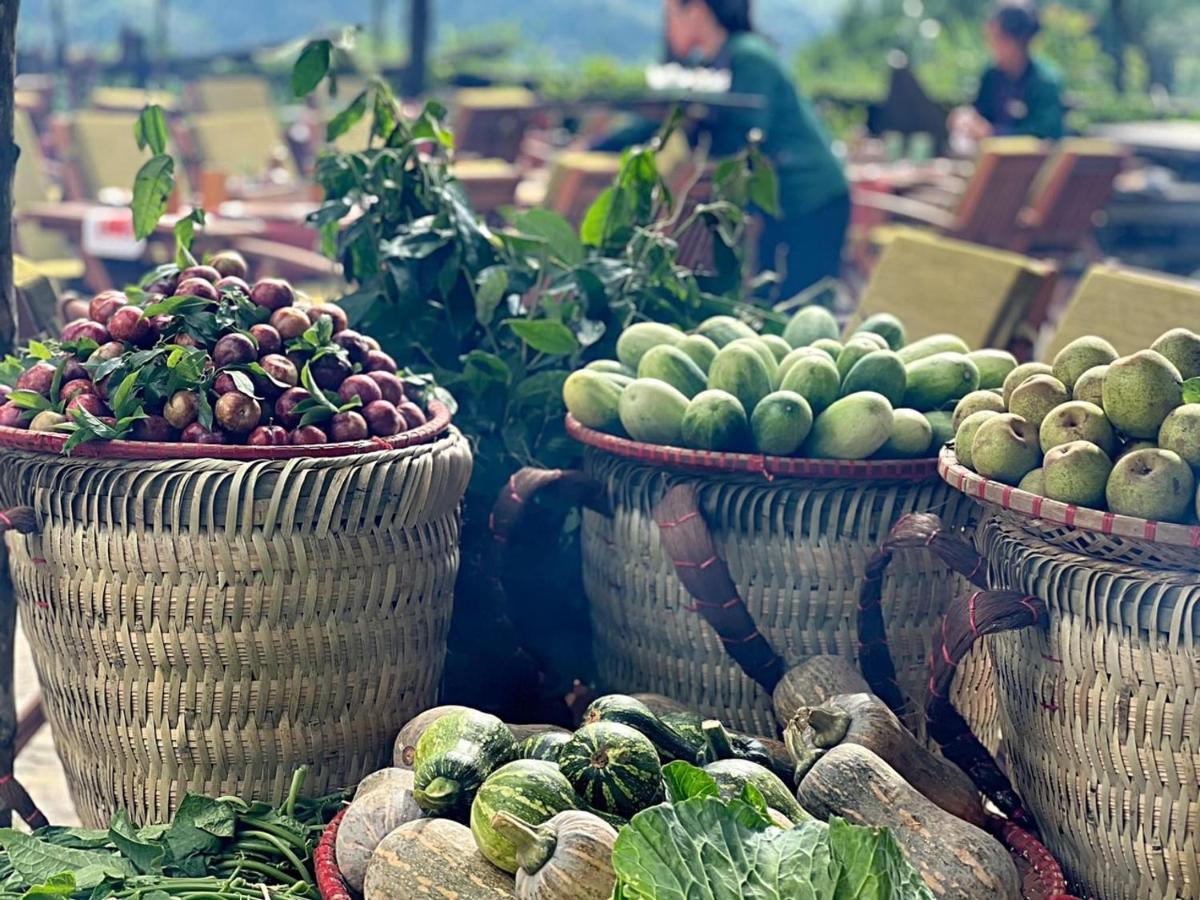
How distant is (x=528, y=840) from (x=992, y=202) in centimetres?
641

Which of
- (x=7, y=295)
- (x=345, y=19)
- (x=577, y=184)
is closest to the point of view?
(x=7, y=295)

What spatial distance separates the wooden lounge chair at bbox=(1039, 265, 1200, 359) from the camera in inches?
123

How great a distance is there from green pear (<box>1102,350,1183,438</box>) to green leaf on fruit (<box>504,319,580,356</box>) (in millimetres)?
1189

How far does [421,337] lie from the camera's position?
10.2 ft

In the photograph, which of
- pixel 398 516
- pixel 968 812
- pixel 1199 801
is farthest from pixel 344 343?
pixel 1199 801

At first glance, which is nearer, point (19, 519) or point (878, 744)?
point (878, 744)

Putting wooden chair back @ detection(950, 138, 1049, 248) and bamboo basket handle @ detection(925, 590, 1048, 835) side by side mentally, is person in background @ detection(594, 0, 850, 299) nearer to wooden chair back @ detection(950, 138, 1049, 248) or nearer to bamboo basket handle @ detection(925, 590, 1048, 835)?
Result: wooden chair back @ detection(950, 138, 1049, 248)

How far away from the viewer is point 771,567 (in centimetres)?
252

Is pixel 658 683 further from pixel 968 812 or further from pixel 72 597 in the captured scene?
pixel 72 597

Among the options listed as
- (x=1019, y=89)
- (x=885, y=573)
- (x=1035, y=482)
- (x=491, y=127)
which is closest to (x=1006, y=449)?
(x=1035, y=482)

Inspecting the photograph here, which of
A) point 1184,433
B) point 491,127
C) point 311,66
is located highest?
point 311,66

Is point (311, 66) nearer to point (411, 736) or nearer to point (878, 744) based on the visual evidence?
point (411, 736)

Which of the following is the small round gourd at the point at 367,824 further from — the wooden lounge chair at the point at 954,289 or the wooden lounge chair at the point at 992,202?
the wooden lounge chair at the point at 992,202

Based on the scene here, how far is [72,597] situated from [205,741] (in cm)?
30
